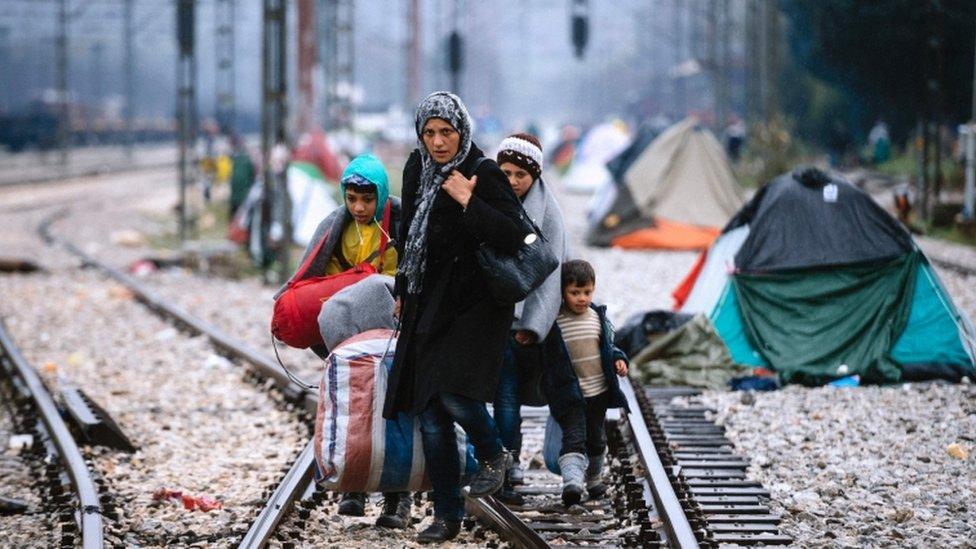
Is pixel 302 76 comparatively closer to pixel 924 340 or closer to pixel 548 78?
pixel 924 340

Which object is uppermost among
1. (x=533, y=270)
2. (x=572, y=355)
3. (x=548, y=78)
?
(x=533, y=270)

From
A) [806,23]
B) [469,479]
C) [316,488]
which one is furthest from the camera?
[806,23]

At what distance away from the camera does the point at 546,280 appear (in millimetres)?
6152

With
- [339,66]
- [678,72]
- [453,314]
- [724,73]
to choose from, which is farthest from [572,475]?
[678,72]

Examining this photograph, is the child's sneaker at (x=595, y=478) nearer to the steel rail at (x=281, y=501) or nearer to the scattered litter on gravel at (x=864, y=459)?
the scattered litter on gravel at (x=864, y=459)

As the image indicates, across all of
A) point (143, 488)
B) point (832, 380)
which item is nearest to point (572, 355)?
point (143, 488)

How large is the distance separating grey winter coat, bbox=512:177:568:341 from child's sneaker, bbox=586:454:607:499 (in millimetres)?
899

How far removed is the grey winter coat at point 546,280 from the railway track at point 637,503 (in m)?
0.82

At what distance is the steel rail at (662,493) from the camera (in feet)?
19.3

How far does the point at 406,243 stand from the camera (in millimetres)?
5742

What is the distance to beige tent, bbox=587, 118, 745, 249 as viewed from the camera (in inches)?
858

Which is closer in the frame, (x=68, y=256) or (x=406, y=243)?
(x=406, y=243)

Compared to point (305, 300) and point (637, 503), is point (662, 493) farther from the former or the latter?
point (305, 300)

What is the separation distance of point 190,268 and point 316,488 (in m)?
13.7
